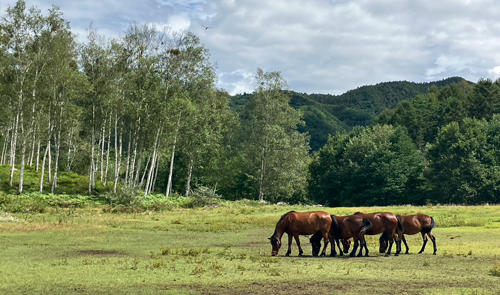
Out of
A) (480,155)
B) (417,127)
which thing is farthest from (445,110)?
(480,155)

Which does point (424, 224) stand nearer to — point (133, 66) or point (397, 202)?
point (133, 66)

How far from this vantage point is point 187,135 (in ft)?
230

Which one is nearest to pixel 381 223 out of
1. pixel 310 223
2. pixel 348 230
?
pixel 348 230

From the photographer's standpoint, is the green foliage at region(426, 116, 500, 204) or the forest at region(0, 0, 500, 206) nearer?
the forest at region(0, 0, 500, 206)

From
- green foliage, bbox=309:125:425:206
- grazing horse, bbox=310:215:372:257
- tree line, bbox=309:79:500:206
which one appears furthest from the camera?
green foliage, bbox=309:125:425:206

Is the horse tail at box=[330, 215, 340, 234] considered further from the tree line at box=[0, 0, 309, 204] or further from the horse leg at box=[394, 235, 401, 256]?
the tree line at box=[0, 0, 309, 204]

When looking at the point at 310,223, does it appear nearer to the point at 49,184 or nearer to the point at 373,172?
the point at 49,184

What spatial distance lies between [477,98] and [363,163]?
150ft

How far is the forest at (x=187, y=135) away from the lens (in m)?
54.2

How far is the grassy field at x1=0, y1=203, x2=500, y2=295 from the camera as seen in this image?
44.1 feet

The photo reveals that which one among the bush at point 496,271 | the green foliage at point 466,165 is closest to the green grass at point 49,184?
the bush at point 496,271

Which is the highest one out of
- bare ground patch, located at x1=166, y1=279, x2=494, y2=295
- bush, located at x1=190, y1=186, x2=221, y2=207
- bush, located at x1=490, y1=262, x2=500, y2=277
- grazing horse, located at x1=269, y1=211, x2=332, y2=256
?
grazing horse, located at x1=269, y1=211, x2=332, y2=256

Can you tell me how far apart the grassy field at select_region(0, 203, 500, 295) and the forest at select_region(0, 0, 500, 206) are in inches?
961

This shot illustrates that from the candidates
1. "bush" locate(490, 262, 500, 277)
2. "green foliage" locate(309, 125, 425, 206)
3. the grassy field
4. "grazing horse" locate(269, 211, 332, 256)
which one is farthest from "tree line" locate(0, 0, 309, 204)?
"bush" locate(490, 262, 500, 277)
